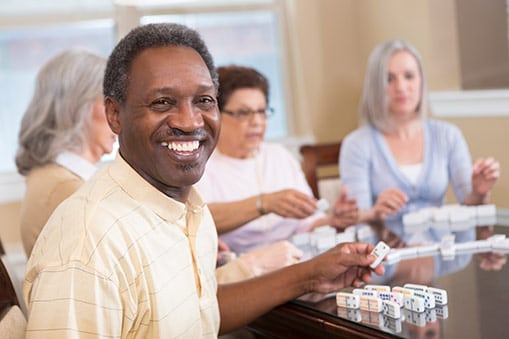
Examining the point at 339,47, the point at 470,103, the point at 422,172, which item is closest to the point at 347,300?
the point at 422,172

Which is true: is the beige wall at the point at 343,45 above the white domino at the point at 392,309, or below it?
above

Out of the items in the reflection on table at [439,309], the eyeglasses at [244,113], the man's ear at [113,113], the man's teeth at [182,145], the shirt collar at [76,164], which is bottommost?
the reflection on table at [439,309]

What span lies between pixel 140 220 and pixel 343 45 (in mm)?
3065

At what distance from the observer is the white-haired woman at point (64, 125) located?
7.51ft

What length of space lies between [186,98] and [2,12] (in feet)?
7.98

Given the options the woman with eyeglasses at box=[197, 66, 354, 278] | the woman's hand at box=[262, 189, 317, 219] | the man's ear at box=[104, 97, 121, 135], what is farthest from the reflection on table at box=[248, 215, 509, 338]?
the woman with eyeglasses at box=[197, 66, 354, 278]

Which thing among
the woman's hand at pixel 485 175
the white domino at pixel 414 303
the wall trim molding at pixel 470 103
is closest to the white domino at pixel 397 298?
the white domino at pixel 414 303

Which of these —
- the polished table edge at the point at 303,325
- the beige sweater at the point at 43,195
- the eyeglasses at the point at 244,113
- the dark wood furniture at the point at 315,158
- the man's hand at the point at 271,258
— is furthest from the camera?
the dark wood furniture at the point at 315,158

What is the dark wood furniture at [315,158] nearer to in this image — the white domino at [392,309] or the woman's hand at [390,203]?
the woman's hand at [390,203]

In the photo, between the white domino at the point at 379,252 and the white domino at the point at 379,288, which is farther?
the white domino at the point at 379,252

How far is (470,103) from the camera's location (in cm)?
366

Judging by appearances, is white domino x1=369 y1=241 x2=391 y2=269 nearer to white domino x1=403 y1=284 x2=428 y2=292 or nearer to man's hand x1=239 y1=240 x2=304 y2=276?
white domino x1=403 y1=284 x2=428 y2=292

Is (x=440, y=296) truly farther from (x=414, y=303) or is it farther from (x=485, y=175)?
(x=485, y=175)

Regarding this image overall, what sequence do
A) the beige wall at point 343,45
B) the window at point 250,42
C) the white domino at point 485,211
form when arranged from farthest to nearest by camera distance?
the window at point 250,42, the beige wall at point 343,45, the white domino at point 485,211
